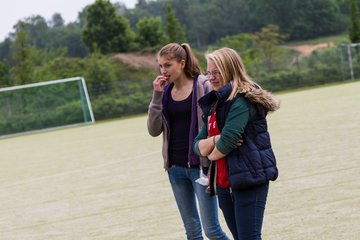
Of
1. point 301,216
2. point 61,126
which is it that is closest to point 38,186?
point 301,216

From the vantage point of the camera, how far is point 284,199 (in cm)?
904

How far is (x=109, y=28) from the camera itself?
62125mm

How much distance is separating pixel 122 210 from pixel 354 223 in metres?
3.35

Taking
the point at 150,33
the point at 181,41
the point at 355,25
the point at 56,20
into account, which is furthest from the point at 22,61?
the point at 56,20

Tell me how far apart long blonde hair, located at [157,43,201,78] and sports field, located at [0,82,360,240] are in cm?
206

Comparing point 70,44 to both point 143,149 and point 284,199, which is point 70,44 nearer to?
point 143,149

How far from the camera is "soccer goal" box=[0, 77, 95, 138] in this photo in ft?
107

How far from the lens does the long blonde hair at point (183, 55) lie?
585 centimetres

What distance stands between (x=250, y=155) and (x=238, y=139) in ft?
0.42

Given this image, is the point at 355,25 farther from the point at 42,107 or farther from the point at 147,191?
the point at 147,191

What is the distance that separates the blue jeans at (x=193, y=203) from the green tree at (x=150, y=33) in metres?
54.6

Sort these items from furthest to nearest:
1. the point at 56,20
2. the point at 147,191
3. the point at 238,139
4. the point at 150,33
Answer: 1. the point at 56,20
2. the point at 150,33
3. the point at 147,191
4. the point at 238,139

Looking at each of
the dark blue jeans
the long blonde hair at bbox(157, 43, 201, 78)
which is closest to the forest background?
the long blonde hair at bbox(157, 43, 201, 78)

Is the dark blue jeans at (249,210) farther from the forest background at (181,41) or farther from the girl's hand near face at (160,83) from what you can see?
the forest background at (181,41)
